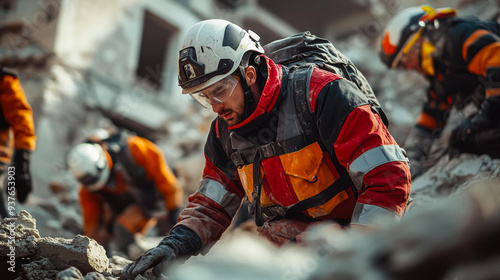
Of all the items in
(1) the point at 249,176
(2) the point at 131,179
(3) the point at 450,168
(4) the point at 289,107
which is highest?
(4) the point at 289,107

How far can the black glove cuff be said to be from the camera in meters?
2.53

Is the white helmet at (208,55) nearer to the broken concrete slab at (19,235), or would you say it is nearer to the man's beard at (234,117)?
A: the man's beard at (234,117)

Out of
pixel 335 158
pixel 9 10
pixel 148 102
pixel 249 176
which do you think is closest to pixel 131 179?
pixel 249 176

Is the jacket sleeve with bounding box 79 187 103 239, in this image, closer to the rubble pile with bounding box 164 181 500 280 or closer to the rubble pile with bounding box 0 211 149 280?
the rubble pile with bounding box 0 211 149 280

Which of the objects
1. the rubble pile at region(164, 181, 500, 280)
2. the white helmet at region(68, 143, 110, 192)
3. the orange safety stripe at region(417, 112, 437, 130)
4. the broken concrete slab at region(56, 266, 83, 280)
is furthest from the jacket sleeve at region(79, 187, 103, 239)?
the rubble pile at region(164, 181, 500, 280)

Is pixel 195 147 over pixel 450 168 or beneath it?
beneath

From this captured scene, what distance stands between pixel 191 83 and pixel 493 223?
1905mm

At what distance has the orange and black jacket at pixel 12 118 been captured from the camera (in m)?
4.57

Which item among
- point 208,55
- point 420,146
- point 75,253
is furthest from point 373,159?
point 420,146

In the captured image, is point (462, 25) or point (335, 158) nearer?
point (335, 158)

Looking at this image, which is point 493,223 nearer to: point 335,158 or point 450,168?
point 335,158

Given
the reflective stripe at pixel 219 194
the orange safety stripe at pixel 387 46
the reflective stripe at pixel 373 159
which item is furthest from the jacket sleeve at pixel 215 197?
the orange safety stripe at pixel 387 46

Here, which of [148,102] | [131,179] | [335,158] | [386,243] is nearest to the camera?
[386,243]

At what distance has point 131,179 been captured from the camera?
594cm
